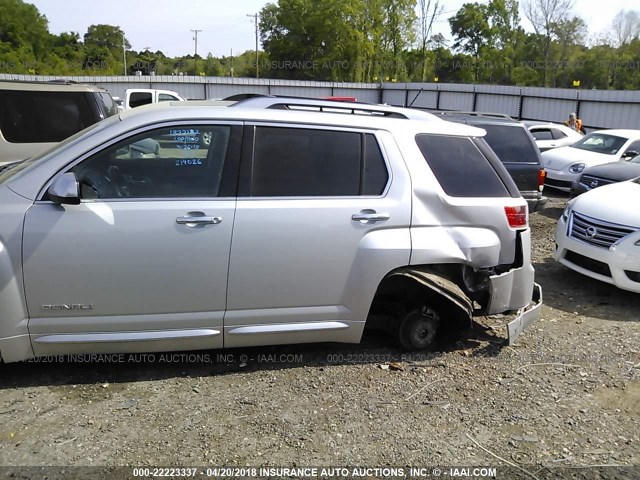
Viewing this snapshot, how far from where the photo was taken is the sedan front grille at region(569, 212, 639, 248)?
5.59 m

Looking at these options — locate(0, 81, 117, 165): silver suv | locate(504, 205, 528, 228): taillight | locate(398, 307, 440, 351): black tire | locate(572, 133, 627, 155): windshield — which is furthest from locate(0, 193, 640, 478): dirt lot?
locate(572, 133, 627, 155): windshield

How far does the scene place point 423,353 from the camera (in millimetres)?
4242

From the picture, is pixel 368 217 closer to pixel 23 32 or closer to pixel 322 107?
pixel 322 107

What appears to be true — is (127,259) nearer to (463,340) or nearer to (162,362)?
(162,362)

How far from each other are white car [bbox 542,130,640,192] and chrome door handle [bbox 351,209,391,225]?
964 cm

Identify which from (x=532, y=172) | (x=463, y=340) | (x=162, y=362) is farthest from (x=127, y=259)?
(x=532, y=172)

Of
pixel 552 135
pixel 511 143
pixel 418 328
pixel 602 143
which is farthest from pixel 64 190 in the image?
pixel 552 135

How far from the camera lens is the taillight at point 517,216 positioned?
4102 mm

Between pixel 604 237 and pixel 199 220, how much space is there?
4406mm

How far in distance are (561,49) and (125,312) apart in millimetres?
64916

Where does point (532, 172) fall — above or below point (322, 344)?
above

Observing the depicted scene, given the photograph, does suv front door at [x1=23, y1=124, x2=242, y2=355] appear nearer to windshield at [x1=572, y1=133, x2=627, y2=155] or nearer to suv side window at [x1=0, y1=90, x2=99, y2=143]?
suv side window at [x1=0, y1=90, x2=99, y2=143]

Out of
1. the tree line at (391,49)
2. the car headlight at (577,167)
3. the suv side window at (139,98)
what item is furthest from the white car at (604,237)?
the tree line at (391,49)

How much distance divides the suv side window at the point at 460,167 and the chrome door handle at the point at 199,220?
62.9 inches
